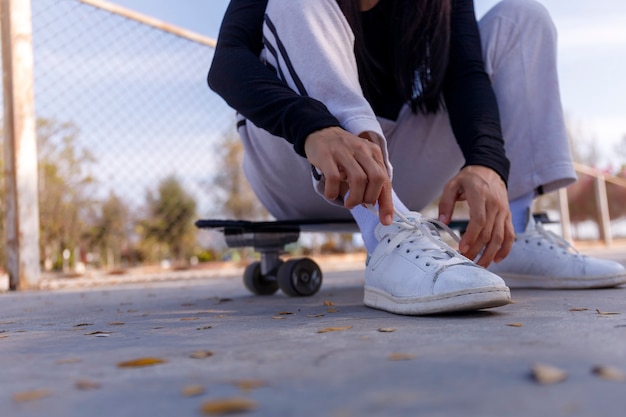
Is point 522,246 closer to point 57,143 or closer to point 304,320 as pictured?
point 304,320

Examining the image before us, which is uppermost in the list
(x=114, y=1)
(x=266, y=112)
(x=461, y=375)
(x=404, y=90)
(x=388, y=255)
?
(x=114, y=1)

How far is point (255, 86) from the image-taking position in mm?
1119

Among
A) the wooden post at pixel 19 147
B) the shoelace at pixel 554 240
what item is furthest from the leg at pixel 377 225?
the wooden post at pixel 19 147

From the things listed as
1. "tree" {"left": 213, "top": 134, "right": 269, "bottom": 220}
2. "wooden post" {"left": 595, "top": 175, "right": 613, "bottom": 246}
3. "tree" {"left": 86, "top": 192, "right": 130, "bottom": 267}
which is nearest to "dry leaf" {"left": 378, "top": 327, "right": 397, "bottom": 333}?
"tree" {"left": 86, "top": 192, "right": 130, "bottom": 267}

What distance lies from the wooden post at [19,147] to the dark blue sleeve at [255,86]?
A: 7.20ft

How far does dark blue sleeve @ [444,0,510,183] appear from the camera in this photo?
4.10ft

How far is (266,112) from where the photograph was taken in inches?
43.1

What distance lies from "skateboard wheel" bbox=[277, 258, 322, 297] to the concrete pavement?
2.24 feet

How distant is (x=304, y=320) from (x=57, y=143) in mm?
4043

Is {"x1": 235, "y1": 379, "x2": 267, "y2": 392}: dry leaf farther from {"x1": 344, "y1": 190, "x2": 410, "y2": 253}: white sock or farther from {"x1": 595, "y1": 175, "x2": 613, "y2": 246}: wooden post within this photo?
{"x1": 595, "y1": 175, "x2": 613, "y2": 246}: wooden post

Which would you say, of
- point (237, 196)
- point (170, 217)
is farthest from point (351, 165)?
point (237, 196)

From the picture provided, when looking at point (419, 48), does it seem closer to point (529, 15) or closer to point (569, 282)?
point (529, 15)

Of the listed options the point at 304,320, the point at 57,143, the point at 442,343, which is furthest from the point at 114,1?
the point at 442,343

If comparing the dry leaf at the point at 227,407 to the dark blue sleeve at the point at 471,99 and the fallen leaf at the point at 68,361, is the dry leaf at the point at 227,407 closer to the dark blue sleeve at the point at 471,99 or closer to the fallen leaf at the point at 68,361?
the fallen leaf at the point at 68,361
